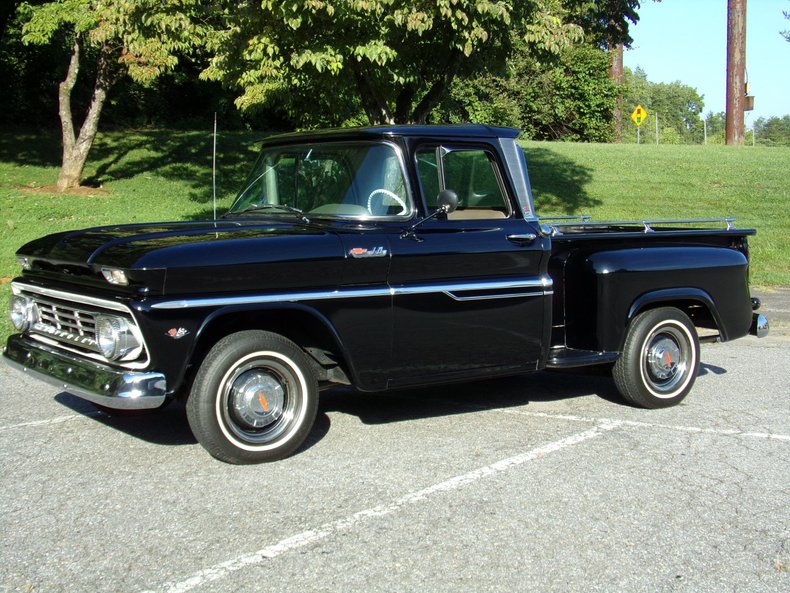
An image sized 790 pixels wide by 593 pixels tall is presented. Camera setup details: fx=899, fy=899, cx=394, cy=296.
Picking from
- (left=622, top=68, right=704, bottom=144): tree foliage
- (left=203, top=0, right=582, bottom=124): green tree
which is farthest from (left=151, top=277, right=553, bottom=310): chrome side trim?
(left=622, top=68, right=704, bottom=144): tree foliage

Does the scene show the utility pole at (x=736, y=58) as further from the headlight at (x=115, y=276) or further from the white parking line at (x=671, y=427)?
the headlight at (x=115, y=276)

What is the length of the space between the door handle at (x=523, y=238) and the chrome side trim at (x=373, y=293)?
26 cm

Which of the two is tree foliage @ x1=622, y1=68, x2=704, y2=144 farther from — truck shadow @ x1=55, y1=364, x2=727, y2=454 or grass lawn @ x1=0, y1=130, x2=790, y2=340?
truck shadow @ x1=55, y1=364, x2=727, y2=454

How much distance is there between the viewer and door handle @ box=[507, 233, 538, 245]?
596 centimetres

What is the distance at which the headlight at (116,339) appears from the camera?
4.74 m

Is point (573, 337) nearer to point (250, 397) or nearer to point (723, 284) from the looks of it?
point (723, 284)

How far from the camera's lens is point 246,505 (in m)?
4.50

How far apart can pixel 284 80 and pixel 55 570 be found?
9496 mm

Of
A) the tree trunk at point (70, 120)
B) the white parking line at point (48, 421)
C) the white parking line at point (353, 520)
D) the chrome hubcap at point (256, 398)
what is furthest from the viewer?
the tree trunk at point (70, 120)

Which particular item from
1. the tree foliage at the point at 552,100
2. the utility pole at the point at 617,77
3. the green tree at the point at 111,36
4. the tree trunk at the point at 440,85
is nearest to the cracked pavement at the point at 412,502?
the green tree at the point at 111,36

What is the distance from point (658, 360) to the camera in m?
6.65

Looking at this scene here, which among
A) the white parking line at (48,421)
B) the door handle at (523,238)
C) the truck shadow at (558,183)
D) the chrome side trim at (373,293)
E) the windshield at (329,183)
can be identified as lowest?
the white parking line at (48,421)

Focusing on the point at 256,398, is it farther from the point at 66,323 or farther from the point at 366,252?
the point at 66,323

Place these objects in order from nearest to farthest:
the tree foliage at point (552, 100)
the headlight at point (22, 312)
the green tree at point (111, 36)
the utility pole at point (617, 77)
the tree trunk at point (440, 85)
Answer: the headlight at point (22, 312) < the green tree at point (111, 36) < the tree trunk at point (440, 85) < the utility pole at point (617, 77) < the tree foliage at point (552, 100)
